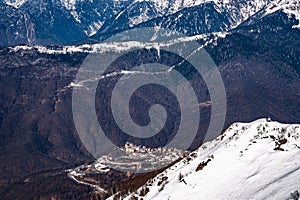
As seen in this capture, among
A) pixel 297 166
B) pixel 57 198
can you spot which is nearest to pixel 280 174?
pixel 297 166

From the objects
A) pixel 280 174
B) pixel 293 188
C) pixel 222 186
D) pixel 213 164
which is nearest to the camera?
pixel 293 188

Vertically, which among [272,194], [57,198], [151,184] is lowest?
[57,198]

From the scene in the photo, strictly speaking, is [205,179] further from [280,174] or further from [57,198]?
[57,198]

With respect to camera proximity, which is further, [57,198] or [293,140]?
[57,198]

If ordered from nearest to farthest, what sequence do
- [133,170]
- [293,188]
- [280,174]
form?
[293,188] → [280,174] → [133,170]

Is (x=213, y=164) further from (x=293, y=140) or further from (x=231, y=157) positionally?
(x=293, y=140)

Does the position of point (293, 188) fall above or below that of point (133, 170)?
above
